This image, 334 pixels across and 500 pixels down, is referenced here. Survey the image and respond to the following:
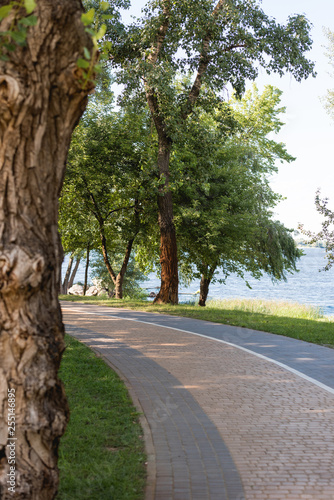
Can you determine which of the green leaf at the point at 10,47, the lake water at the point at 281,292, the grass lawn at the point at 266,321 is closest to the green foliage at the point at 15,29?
the green leaf at the point at 10,47

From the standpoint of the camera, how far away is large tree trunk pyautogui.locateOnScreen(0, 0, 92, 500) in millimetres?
2994

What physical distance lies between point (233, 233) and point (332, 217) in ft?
34.4

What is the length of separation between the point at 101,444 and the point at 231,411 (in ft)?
6.53

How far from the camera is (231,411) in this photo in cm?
653

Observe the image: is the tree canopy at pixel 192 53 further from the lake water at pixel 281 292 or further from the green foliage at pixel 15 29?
the lake water at pixel 281 292

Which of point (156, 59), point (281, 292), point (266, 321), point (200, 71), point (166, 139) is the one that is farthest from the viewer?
point (281, 292)

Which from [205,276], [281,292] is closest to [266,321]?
[205,276]

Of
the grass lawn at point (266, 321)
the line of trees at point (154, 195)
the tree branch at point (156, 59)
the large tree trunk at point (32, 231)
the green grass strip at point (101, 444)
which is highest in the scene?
the tree branch at point (156, 59)

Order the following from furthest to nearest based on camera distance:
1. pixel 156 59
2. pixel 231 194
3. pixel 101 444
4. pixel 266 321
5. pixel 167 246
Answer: pixel 231 194
pixel 167 246
pixel 156 59
pixel 266 321
pixel 101 444

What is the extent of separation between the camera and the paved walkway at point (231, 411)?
4.54 metres

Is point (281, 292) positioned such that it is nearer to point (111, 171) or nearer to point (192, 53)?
point (111, 171)

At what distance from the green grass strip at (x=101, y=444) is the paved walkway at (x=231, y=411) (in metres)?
0.19

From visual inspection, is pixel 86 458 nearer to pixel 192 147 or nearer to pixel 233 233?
pixel 192 147

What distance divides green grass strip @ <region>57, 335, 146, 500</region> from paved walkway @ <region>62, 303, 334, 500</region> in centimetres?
19
